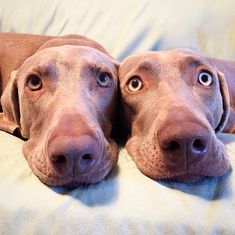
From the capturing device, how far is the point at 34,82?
1.52 metres

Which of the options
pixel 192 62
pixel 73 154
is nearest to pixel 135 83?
pixel 192 62

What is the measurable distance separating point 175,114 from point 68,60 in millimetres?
508

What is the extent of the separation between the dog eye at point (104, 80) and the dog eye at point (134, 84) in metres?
0.08

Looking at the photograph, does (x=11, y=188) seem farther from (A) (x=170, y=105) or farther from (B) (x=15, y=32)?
(B) (x=15, y=32)

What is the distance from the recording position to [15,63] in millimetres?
2400

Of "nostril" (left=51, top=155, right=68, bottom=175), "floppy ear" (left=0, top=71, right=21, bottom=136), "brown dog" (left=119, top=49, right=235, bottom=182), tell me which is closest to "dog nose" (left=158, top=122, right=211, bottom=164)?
"brown dog" (left=119, top=49, right=235, bottom=182)

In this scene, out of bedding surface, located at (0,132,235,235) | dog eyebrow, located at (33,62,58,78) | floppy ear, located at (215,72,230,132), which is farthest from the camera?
floppy ear, located at (215,72,230,132)

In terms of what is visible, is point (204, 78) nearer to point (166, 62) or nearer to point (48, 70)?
point (166, 62)

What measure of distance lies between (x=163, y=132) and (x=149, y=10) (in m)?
1.54

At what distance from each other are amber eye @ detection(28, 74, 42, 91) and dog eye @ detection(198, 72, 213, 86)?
1.94 feet

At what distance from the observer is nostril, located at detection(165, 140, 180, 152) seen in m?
1.15

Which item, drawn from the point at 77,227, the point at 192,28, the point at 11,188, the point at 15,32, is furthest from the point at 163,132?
the point at 15,32

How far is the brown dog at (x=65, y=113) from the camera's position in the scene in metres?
1.14

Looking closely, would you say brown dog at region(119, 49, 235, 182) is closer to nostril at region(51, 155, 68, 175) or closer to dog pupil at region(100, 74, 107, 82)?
dog pupil at region(100, 74, 107, 82)
